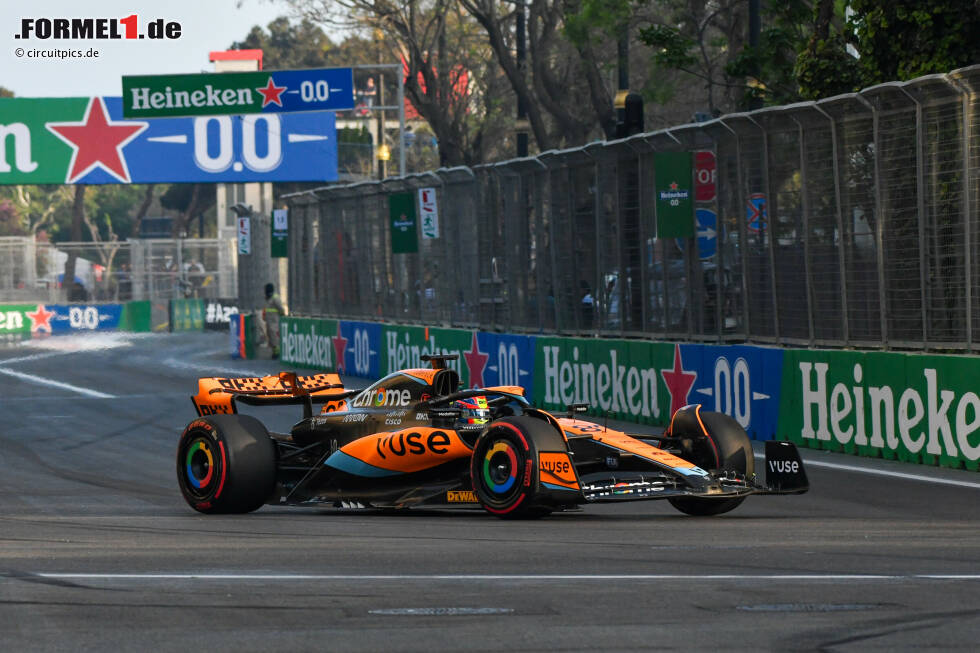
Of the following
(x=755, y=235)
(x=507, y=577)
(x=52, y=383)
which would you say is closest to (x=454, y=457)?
(x=507, y=577)

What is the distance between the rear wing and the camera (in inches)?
511

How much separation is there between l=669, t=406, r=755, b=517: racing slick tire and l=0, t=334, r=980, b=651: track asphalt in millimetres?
163

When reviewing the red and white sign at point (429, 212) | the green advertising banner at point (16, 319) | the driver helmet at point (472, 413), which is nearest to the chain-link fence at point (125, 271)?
the green advertising banner at point (16, 319)

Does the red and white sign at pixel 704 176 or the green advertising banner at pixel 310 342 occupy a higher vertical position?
the red and white sign at pixel 704 176

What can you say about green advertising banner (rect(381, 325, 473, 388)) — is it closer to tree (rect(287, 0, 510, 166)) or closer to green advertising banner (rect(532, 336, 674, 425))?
A: green advertising banner (rect(532, 336, 674, 425))

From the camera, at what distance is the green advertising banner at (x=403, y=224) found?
2864 centimetres

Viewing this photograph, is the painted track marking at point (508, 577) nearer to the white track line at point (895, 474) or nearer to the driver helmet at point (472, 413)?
the driver helmet at point (472, 413)

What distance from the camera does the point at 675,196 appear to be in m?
19.5

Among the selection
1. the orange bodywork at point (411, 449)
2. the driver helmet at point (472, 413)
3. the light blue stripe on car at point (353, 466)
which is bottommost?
the light blue stripe on car at point (353, 466)

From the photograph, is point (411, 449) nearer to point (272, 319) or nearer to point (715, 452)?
point (715, 452)

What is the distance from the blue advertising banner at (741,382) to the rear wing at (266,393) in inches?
219

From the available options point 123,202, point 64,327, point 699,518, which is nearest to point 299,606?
point 699,518

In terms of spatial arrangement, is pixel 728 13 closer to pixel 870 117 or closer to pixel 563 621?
pixel 870 117

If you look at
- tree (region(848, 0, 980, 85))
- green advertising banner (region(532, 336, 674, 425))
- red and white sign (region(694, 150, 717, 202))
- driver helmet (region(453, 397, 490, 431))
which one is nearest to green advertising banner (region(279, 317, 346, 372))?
green advertising banner (region(532, 336, 674, 425))
